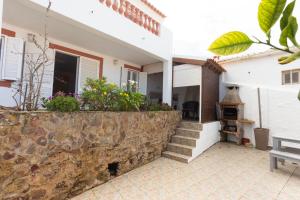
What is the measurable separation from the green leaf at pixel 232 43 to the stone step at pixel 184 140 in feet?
22.6

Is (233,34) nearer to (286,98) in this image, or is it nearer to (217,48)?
(217,48)

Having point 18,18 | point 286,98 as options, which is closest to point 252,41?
point 18,18

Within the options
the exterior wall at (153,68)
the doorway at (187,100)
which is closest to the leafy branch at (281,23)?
the exterior wall at (153,68)

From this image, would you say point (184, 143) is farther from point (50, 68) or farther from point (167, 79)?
point (50, 68)

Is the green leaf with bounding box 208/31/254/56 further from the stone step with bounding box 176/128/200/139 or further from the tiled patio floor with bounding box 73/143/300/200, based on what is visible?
the stone step with bounding box 176/128/200/139

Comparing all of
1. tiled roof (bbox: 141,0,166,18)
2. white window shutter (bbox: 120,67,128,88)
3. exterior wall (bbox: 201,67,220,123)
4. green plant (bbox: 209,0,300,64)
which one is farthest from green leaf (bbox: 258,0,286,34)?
white window shutter (bbox: 120,67,128,88)

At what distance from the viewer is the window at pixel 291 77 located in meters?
7.87

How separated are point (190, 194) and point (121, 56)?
6351mm

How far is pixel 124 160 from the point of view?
5855 millimetres

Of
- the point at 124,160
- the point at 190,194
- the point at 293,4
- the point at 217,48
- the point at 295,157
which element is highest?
the point at 293,4

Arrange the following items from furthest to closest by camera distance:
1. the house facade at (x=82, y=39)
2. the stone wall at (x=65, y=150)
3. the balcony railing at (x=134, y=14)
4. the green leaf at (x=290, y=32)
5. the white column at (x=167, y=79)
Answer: the white column at (x=167, y=79) < the balcony railing at (x=134, y=14) < the house facade at (x=82, y=39) < the stone wall at (x=65, y=150) < the green leaf at (x=290, y=32)

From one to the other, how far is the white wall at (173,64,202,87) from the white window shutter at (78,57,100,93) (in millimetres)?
3575

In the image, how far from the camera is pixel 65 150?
439 cm

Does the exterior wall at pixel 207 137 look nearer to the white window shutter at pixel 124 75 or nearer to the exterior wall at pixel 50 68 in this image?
the white window shutter at pixel 124 75
